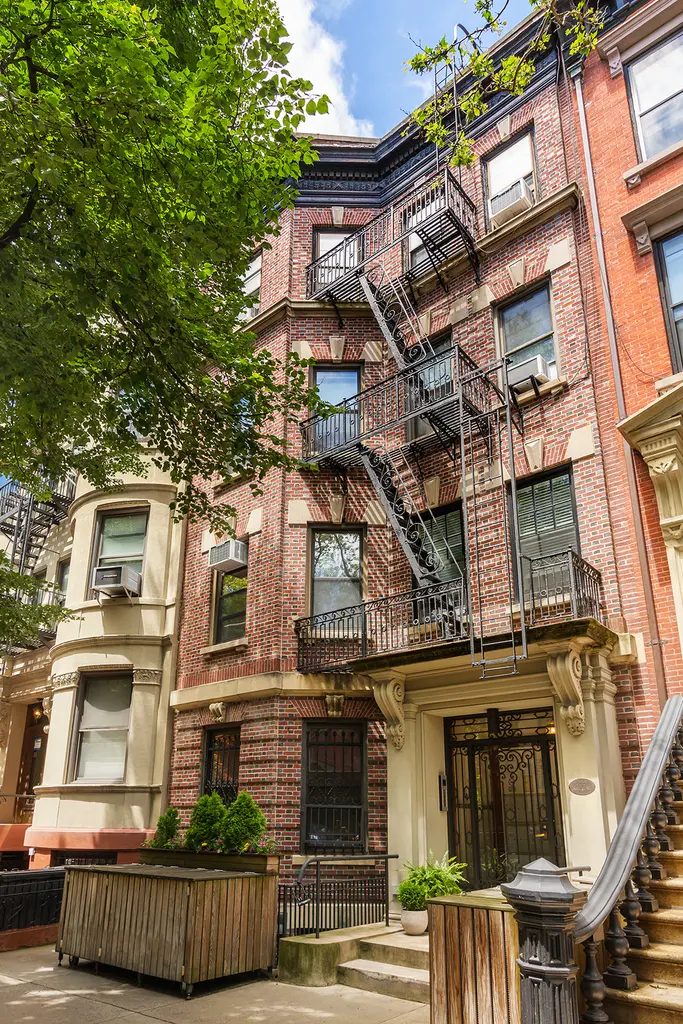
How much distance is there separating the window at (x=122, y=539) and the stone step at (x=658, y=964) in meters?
12.8

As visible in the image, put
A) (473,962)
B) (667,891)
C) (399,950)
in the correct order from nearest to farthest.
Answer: (473,962)
(667,891)
(399,950)

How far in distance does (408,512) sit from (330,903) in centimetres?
621

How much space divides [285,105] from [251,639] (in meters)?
8.61

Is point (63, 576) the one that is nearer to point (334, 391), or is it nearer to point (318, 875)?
point (334, 391)

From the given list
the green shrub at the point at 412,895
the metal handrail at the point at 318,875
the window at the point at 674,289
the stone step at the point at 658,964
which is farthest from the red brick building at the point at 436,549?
the stone step at the point at 658,964

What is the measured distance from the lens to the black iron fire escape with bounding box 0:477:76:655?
19.0m

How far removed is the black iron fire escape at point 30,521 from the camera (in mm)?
18953

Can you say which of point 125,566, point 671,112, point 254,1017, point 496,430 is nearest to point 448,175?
point 671,112

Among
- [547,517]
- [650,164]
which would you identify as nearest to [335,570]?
[547,517]

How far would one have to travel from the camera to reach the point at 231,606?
1465 cm

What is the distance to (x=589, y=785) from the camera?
8844mm

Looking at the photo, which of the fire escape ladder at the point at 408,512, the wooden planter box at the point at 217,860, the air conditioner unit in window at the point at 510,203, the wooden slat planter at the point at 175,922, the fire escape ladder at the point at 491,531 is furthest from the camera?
the air conditioner unit in window at the point at 510,203

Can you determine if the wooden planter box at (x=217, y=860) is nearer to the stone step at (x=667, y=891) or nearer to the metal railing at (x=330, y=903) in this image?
the metal railing at (x=330, y=903)

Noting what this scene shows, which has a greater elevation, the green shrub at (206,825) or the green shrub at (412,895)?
the green shrub at (206,825)
